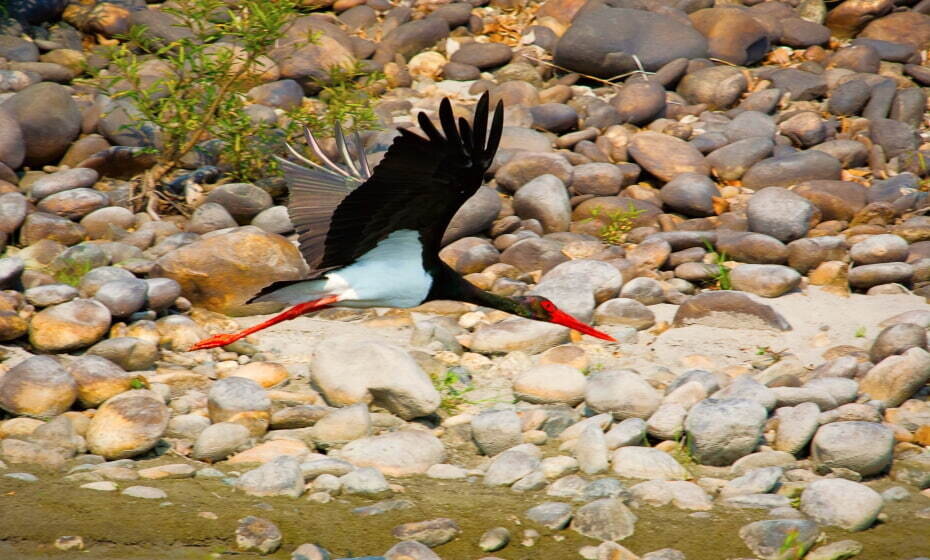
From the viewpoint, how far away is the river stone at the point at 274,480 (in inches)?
163

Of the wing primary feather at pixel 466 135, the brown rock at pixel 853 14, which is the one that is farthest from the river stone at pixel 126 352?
the brown rock at pixel 853 14

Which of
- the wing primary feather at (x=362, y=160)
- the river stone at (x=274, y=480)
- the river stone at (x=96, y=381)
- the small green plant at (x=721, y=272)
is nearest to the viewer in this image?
the river stone at (x=274, y=480)

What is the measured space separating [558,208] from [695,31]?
300cm

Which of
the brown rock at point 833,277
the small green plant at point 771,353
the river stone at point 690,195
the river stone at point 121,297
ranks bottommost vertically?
the small green plant at point 771,353

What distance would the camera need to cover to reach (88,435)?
4422 millimetres

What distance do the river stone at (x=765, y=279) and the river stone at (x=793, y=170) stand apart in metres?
1.30

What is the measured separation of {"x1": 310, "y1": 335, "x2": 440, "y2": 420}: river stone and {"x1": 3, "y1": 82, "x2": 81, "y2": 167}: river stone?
3.41 meters

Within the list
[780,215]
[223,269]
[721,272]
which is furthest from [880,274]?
[223,269]

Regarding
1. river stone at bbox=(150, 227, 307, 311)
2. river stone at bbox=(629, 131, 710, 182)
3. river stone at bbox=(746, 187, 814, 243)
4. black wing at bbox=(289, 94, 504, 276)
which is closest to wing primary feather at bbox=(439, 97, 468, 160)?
black wing at bbox=(289, 94, 504, 276)

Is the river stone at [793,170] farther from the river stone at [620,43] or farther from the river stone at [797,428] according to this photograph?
the river stone at [797,428]

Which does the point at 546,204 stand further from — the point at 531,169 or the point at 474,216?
the point at 474,216

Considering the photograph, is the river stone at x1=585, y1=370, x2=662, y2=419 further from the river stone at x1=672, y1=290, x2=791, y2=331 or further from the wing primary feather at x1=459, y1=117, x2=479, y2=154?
the wing primary feather at x1=459, y1=117, x2=479, y2=154

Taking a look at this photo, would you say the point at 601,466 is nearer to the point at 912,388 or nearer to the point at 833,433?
the point at 833,433

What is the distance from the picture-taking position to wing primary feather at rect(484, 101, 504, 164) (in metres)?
3.54
